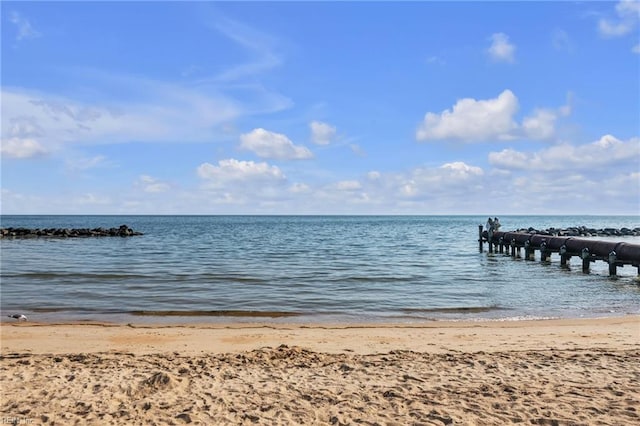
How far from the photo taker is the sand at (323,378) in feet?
18.5

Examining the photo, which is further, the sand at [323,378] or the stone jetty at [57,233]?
the stone jetty at [57,233]

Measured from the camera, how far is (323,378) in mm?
7016

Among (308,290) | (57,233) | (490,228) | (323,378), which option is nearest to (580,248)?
(490,228)

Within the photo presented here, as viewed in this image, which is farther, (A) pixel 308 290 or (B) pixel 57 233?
(B) pixel 57 233

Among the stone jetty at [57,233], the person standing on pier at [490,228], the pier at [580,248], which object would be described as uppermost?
the person standing on pier at [490,228]

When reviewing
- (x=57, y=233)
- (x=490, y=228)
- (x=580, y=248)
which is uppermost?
(x=490, y=228)

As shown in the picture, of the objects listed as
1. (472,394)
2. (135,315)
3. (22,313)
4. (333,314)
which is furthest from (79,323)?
(472,394)

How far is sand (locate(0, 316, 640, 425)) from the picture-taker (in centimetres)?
565

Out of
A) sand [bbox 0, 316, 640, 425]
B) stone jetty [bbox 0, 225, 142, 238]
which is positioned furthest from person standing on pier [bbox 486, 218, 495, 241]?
stone jetty [bbox 0, 225, 142, 238]

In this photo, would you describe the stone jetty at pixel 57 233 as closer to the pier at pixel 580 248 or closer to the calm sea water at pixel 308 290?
the calm sea water at pixel 308 290

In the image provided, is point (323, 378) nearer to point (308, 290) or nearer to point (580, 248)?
point (308, 290)

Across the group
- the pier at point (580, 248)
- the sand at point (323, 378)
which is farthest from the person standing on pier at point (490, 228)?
the sand at point (323, 378)

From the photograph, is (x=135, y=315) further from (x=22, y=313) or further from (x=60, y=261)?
(x=60, y=261)

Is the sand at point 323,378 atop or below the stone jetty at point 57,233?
below
